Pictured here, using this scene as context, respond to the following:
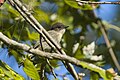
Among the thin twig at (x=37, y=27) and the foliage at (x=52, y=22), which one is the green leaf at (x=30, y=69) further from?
the thin twig at (x=37, y=27)

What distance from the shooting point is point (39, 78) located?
4.23 ft

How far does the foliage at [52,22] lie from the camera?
64.2 inches

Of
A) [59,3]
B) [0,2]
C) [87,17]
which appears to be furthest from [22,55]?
[87,17]

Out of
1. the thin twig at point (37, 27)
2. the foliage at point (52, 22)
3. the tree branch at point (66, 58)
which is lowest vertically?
the tree branch at point (66, 58)

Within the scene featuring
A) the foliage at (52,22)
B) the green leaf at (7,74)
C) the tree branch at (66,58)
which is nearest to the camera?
the tree branch at (66,58)

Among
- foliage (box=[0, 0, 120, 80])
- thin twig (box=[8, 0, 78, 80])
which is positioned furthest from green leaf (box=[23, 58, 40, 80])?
thin twig (box=[8, 0, 78, 80])

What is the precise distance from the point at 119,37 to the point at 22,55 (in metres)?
1.86

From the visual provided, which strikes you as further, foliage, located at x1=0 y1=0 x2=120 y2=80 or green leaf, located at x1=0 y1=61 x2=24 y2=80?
foliage, located at x1=0 y1=0 x2=120 y2=80

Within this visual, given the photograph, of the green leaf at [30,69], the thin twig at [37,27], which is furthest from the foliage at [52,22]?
the thin twig at [37,27]

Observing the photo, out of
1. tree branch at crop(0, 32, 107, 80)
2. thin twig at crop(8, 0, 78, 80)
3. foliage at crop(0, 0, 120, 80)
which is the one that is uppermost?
foliage at crop(0, 0, 120, 80)

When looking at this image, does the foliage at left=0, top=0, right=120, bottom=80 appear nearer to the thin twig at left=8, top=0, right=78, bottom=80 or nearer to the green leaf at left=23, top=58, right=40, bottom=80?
the green leaf at left=23, top=58, right=40, bottom=80

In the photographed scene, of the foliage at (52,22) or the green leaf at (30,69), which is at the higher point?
the foliage at (52,22)

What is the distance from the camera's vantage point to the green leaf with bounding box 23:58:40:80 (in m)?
1.25

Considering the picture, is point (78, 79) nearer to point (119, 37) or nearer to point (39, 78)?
point (39, 78)
